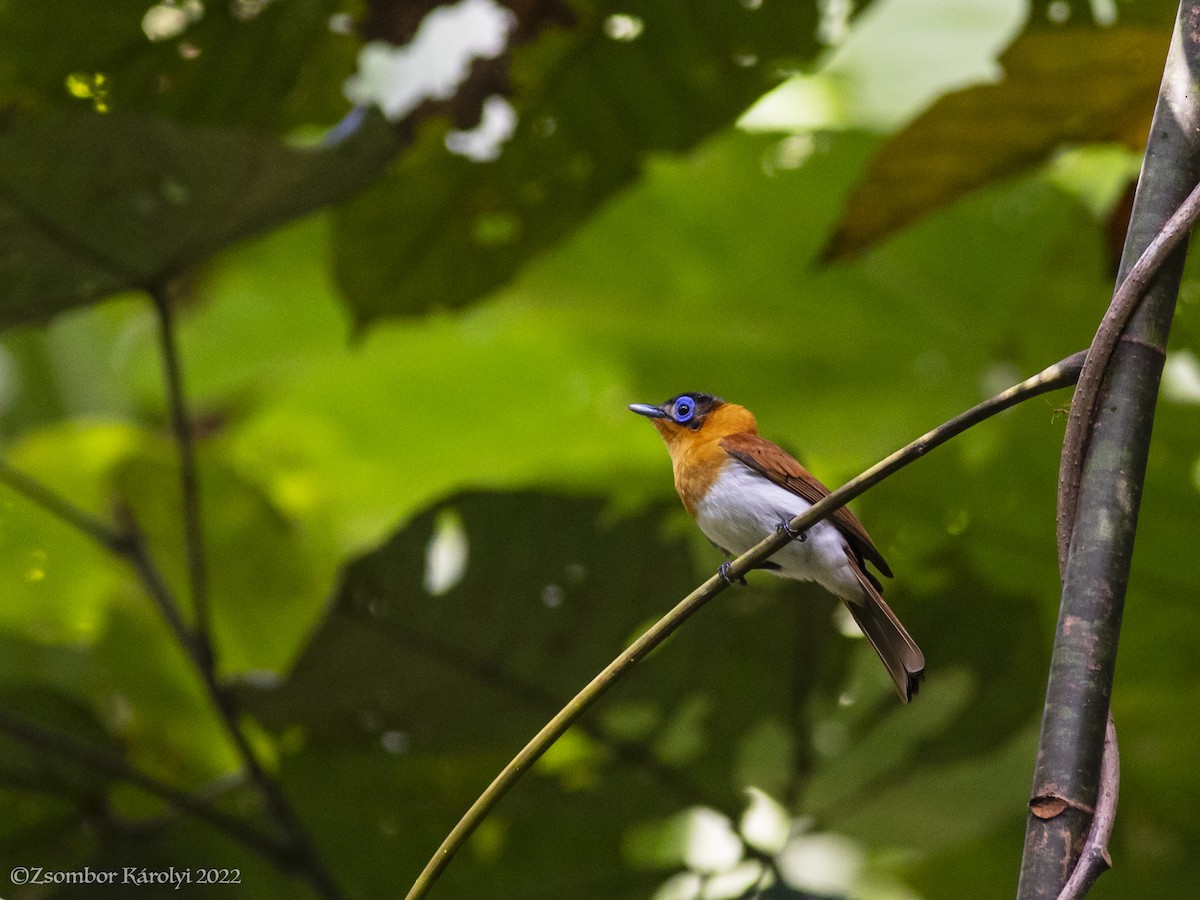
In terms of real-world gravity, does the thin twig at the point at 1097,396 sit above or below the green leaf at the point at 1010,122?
below

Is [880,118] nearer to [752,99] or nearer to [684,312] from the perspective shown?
[684,312]

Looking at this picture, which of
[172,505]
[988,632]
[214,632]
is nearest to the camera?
[988,632]

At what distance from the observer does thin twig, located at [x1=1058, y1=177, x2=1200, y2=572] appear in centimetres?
61

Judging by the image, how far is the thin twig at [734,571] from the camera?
56 cm

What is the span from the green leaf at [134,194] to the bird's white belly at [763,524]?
0.71m

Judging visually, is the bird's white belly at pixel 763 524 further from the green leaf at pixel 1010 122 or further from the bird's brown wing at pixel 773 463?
the green leaf at pixel 1010 122

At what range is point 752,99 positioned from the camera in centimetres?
180

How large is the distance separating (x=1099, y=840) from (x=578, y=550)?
105cm

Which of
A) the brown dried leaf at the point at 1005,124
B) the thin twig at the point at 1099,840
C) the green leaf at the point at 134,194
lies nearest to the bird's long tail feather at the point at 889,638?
the thin twig at the point at 1099,840

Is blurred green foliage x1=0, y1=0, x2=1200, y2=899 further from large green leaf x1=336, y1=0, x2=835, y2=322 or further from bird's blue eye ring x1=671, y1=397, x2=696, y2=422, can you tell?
bird's blue eye ring x1=671, y1=397, x2=696, y2=422

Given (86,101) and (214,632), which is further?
(214,632)

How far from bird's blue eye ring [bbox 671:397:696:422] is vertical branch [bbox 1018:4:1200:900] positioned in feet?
1.52

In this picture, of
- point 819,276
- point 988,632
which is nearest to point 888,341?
point 819,276

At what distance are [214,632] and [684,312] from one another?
1.07m
